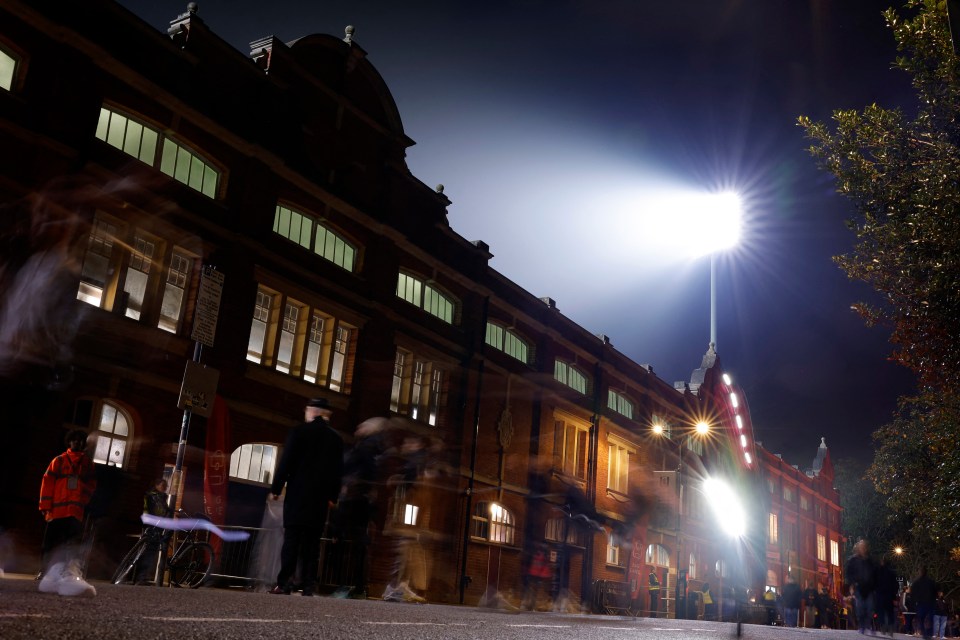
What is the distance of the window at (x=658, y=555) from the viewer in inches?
1461

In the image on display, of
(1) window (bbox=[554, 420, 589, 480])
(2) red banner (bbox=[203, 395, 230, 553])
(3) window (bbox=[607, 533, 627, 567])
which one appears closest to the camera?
(2) red banner (bbox=[203, 395, 230, 553])

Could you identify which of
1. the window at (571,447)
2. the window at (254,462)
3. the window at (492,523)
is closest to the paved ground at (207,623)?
the window at (254,462)

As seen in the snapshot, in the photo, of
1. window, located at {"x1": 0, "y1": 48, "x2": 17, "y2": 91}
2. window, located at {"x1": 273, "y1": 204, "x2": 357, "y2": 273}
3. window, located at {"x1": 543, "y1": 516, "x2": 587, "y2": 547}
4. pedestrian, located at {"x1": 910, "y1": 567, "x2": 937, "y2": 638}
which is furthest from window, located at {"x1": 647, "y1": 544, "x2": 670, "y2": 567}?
window, located at {"x1": 0, "y1": 48, "x2": 17, "y2": 91}

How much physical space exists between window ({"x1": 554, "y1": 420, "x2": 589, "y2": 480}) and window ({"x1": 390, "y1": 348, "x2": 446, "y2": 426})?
24.0ft

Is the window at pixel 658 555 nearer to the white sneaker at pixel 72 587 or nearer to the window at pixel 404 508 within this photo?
the window at pixel 404 508

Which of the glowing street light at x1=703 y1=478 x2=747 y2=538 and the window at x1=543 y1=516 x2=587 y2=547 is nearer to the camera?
the window at x1=543 y1=516 x2=587 y2=547

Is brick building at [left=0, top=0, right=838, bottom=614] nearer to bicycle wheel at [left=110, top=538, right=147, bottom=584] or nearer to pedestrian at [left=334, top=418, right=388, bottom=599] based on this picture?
pedestrian at [left=334, top=418, right=388, bottom=599]

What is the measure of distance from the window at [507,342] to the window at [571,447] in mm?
3036

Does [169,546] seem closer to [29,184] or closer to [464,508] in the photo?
[29,184]

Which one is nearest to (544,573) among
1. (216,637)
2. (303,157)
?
(303,157)

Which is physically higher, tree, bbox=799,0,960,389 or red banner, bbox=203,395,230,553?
tree, bbox=799,0,960,389

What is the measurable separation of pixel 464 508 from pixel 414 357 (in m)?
4.80

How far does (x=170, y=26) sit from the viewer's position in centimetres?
1908

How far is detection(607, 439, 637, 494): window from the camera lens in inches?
1377
